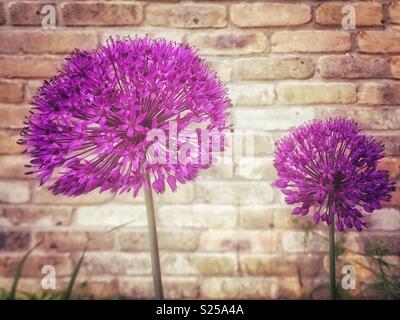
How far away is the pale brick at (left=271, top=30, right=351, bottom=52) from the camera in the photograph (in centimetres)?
96

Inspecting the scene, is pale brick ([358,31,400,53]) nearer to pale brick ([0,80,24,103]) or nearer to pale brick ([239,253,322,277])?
pale brick ([239,253,322,277])

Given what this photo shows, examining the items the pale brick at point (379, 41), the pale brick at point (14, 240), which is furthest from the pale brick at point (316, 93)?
the pale brick at point (14, 240)

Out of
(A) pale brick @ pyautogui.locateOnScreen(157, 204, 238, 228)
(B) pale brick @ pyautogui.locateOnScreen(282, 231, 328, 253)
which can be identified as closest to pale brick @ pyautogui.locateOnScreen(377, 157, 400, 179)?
(B) pale brick @ pyautogui.locateOnScreen(282, 231, 328, 253)

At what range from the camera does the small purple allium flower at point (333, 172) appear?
0.87 m

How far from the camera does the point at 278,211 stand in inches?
38.9

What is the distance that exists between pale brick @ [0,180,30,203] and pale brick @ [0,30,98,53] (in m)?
0.35

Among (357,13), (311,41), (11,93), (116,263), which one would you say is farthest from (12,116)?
(357,13)

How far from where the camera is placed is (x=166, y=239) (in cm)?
100

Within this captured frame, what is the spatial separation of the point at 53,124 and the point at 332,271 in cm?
77

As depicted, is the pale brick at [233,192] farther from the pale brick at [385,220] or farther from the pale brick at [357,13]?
the pale brick at [357,13]

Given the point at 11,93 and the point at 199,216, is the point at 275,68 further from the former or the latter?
the point at 11,93

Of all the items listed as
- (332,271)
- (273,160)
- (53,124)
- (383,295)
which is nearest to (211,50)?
(273,160)

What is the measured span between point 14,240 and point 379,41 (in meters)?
1.11

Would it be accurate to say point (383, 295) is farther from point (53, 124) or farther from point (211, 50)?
point (53, 124)
